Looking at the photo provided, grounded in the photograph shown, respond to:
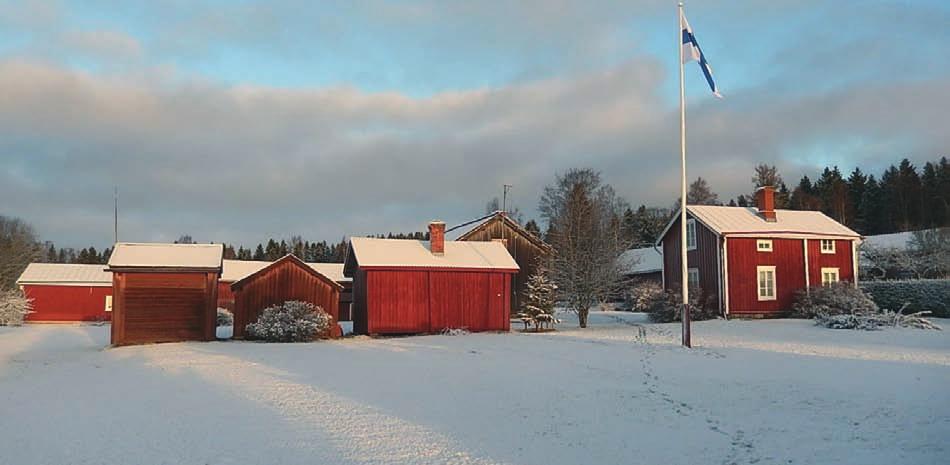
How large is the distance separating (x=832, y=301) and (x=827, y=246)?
16.6 ft

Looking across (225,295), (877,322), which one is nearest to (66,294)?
(225,295)

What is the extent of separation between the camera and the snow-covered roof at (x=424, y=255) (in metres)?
30.7

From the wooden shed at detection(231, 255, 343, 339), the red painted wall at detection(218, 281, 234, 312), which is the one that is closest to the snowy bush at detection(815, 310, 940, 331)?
the wooden shed at detection(231, 255, 343, 339)

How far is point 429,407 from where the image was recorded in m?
12.4

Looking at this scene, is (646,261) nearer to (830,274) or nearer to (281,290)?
(830,274)

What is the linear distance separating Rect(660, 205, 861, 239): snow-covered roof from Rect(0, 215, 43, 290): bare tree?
50.9 m

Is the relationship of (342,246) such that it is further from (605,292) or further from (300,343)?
(300,343)

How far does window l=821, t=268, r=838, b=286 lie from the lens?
35.5 meters

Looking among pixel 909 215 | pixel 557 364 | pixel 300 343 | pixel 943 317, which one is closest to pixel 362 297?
pixel 300 343

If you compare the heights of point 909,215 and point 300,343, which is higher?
point 909,215

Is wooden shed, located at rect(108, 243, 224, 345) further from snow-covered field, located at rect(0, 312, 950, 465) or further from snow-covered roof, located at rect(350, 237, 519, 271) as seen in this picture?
snow-covered roof, located at rect(350, 237, 519, 271)

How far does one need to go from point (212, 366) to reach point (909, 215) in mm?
75368

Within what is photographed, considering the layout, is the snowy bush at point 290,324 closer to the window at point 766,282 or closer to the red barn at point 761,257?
the red barn at point 761,257

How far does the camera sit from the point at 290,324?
27391 millimetres
